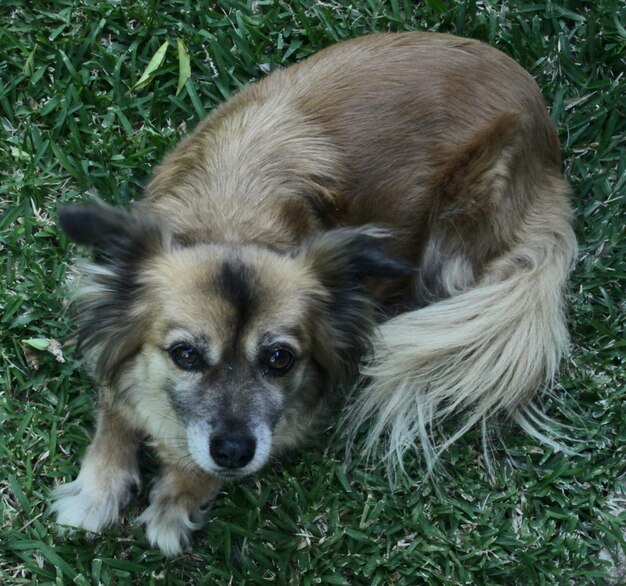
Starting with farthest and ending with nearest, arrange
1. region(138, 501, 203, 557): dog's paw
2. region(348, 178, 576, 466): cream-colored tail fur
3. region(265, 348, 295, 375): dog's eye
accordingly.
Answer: region(348, 178, 576, 466): cream-colored tail fur < region(138, 501, 203, 557): dog's paw < region(265, 348, 295, 375): dog's eye

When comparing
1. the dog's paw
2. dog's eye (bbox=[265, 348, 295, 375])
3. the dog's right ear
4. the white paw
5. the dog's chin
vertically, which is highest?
the dog's right ear

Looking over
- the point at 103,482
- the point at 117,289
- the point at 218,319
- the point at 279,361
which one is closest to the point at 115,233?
the point at 117,289

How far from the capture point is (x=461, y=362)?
3.97 metres

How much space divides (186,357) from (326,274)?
A: 576mm

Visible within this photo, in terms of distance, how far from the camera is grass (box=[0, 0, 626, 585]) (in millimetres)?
3727

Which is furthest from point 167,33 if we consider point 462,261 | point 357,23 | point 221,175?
point 462,261

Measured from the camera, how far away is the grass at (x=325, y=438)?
147 inches

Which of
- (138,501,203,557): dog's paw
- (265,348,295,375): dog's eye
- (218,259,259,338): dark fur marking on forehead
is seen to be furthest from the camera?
(138,501,203,557): dog's paw

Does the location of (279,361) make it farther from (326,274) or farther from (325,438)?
(325,438)

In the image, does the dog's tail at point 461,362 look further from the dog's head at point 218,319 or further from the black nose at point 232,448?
the black nose at point 232,448

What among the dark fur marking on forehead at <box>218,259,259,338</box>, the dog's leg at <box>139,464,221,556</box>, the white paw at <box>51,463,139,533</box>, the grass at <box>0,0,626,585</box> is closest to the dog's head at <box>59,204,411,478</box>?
the dark fur marking on forehead at <box>218,259,259,338</box>

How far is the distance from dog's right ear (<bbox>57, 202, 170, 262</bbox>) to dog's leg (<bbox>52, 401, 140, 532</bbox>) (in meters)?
0.71

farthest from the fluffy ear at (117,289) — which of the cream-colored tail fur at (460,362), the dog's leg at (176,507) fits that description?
the cream-colored tail fur at (460,362)

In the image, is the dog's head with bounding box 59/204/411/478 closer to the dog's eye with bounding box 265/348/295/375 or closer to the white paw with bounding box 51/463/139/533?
the dog's eye with bounding box 265/348/295/375
